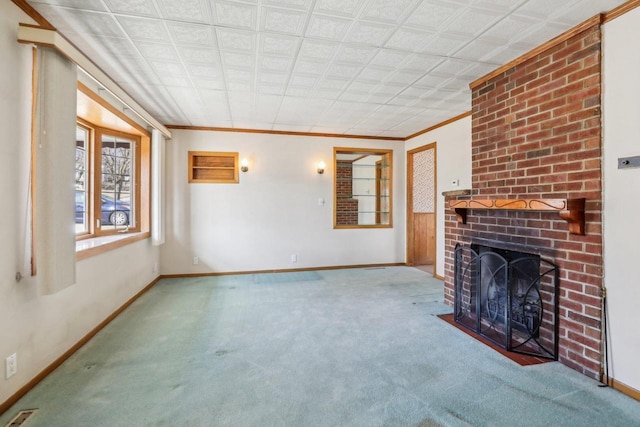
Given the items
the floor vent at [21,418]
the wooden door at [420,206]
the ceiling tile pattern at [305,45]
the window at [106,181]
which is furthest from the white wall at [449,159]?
the floor vent at [21,418]

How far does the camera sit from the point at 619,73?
6.26 ft

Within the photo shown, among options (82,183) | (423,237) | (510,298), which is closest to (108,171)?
(82,183)

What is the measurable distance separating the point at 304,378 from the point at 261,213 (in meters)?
3.30

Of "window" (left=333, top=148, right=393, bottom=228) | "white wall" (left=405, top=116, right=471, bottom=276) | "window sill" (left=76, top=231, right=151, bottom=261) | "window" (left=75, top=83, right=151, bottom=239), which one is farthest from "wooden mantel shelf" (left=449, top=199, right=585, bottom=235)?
"window" (left=75, top=83, right=151, bottom=239)

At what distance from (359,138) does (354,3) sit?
3592mm

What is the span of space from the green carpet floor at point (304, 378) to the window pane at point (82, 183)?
3.70 ft

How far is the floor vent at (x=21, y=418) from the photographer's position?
1.60 metres

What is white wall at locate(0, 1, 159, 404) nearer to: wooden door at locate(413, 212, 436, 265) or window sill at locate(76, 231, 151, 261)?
window sill at locate(76, 231, 151, 261)

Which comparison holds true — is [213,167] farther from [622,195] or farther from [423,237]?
[622,195]

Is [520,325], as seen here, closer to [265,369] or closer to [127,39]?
[265,369]

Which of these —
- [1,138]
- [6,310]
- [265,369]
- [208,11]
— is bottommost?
[265,369]

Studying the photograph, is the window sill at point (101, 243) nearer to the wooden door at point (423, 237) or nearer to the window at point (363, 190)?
the window at point (363, 190)

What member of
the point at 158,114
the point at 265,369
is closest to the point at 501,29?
the point at 265,369

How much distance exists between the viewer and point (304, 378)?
2039mm
